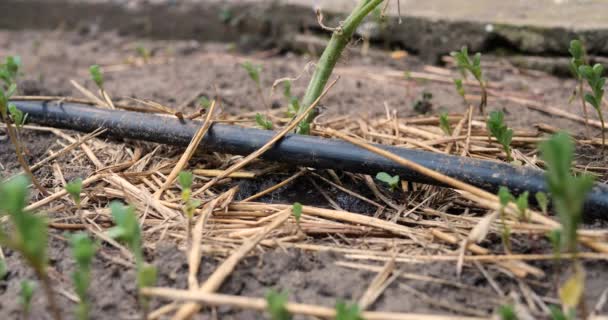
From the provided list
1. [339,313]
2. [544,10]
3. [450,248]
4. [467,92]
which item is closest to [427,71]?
[467,92]

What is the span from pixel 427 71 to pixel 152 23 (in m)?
1.89

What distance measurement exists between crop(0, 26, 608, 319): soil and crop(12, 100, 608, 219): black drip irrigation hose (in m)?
0.10

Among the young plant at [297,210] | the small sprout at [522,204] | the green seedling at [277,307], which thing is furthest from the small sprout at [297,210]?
the small sprout at [522,204]

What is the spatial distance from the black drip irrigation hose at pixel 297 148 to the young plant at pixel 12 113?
94mm

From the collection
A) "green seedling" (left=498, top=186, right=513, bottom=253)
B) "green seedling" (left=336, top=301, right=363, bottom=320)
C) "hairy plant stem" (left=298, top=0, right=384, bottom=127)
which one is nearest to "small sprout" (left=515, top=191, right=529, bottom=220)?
"green seedling" (left=498, top=186, right=513, bottom=253)

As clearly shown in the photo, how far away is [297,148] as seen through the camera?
156 centimetres

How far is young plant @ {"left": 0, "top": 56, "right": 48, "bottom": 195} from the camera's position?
59.8 inches

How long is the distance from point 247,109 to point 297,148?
775mm

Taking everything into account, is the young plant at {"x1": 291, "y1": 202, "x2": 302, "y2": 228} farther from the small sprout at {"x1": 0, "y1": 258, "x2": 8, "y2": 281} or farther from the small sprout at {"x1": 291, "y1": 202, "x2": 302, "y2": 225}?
the small sprout at {"x1": 0, "y1": 258, "x2": 8, "y2": 281}

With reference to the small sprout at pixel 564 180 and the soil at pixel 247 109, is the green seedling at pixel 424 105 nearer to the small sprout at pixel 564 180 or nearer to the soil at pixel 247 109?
the soil at pixel 247 109

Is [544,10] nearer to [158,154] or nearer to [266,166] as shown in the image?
[266,166]

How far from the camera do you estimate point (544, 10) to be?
8.80 feet

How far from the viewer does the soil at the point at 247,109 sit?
116 cm

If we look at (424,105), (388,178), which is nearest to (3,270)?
(388,178)
